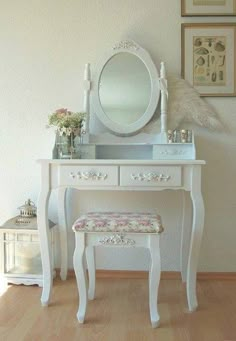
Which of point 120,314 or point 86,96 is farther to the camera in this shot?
point 86,96

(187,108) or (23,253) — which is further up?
(187,108)

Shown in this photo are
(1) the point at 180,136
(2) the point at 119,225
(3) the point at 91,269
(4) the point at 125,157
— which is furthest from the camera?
(4) the point at 125,157

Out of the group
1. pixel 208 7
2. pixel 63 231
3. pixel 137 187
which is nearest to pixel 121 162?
pixel 137 187

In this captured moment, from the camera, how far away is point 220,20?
243 centimetres

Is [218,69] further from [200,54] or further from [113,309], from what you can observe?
[113,309]

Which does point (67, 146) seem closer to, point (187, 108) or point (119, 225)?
point (119, 225)

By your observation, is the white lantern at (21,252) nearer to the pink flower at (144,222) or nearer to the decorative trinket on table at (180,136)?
the pink flower at (144,222)

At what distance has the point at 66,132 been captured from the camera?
2223mm

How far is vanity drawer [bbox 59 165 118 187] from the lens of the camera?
79.7 inches

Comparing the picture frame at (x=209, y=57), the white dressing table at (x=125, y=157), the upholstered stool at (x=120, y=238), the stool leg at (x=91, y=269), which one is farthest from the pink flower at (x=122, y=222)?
the picture frame at (x=209, y=57)

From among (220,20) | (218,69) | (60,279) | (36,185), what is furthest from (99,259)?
(220,20)

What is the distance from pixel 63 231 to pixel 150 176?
0.76m

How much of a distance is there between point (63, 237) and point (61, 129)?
2.22 feet

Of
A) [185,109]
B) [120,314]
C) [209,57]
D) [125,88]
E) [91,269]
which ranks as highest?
[209,57]
